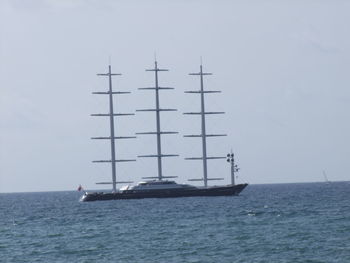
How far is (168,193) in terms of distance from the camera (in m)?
152

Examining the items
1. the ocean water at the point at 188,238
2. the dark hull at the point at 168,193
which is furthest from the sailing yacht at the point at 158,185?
the ocean water at the point at 188,238

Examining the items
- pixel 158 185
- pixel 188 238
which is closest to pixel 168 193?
pixel 158 185

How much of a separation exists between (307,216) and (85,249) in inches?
1112

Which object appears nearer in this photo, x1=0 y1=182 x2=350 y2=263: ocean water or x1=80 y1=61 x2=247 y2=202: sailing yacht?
x1=0 y1=182 x2=350 y2=263: ocean water

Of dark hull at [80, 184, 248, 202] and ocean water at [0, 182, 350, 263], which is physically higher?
dark hull at [80, 184, 248, 202]

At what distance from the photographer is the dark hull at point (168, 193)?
15112cm

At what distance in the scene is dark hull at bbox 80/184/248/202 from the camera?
151125 millimetres

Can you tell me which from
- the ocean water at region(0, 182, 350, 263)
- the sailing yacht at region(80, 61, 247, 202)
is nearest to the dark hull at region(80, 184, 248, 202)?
the sailing yacht at region(80, 61, 247, 202)

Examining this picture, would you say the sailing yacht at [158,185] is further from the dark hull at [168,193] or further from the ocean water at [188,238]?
the ocean water at [188,238]

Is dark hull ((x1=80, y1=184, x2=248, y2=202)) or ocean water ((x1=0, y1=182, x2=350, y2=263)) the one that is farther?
dark hull ((x1=80, y1=184, x2=248, y2=202))

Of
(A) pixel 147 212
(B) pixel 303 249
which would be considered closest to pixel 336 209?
(A) pixel 147 212

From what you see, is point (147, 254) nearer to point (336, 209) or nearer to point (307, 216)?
point (307, 216)

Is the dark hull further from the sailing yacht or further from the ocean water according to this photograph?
the ocean water

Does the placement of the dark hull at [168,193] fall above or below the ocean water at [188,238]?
above
